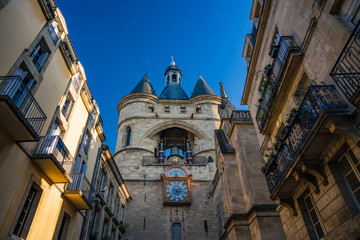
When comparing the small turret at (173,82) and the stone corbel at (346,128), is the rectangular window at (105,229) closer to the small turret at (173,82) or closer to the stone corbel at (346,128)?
the stone corbel at (346,128)

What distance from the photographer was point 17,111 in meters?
6.63

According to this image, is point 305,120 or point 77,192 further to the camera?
point 77,192

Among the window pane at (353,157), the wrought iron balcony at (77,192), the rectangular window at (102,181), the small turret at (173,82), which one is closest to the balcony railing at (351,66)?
the window pane at (353,157)

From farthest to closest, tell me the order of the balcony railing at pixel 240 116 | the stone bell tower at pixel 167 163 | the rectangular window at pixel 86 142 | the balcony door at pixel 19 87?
1. the stone bell tower at pixel 167 163
2. the balcony railing at pixel 240 116
3. the rectangular window at pixel 86 142
4. the balcony door at pixel 19 87

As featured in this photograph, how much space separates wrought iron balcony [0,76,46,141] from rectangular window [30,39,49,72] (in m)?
1.51

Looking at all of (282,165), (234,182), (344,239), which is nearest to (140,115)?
(234,182)

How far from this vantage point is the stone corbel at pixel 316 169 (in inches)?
243

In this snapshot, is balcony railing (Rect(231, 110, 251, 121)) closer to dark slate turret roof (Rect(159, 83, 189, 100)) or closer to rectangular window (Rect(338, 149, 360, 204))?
rectangular window (Rect(338, 149, 360, 204))

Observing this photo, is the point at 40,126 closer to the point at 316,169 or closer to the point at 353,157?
the point at 316,169

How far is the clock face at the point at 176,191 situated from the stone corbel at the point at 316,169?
16925 millimetres

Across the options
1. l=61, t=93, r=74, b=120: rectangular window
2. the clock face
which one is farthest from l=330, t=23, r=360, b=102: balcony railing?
the clock face

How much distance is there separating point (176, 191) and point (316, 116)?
18.2 m

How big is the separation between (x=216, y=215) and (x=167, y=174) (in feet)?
17.9

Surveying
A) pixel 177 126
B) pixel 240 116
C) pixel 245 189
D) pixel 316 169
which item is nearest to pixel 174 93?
pixel 177 126
